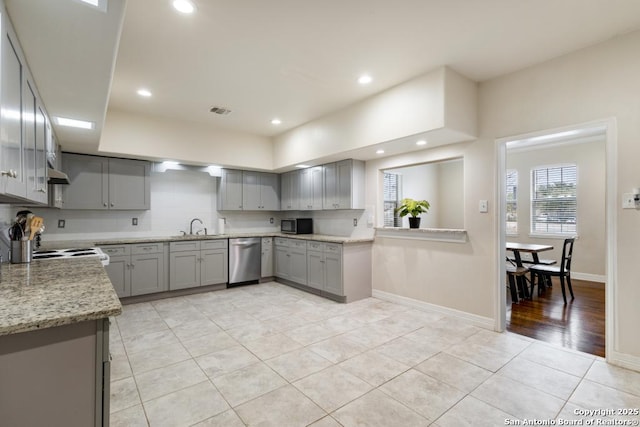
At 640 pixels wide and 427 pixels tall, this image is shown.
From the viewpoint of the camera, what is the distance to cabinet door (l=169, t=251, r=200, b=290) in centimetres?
475

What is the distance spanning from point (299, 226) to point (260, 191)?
3.47ft

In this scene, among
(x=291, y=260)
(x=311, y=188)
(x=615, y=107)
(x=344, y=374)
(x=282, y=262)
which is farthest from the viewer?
(x=282, y=262)

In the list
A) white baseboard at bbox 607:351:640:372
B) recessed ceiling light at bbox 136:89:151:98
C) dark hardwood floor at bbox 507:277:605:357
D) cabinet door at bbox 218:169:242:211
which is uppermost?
recessed ceiling light at bbox 136:89:151:98

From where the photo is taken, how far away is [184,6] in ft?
7.11

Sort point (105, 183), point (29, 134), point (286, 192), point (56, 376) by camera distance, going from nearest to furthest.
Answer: point (56, 376), point (29, 134), point (105, 183), point (286, 192)

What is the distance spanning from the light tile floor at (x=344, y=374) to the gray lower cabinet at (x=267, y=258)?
187 cm

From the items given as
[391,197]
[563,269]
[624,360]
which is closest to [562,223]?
[563,269]

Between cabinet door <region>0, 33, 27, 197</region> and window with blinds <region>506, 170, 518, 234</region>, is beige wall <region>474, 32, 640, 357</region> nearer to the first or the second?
cabinet door <region>0, 33, 27, 197</region>

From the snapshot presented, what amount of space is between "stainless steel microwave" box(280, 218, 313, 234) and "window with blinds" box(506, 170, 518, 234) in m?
4.38

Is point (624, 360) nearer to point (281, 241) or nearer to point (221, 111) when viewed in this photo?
point (281, 241)

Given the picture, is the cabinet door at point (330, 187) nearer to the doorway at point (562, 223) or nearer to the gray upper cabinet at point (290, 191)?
the gray upper cabinet at point (290, 191)

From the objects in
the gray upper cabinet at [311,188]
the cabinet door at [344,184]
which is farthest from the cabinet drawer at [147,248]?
the cabinet door at [344,184]

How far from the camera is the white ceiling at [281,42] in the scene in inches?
68.6

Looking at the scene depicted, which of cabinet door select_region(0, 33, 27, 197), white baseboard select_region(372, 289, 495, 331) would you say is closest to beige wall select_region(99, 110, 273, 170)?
cabinet door select_region(0, 33, 27, 197)
